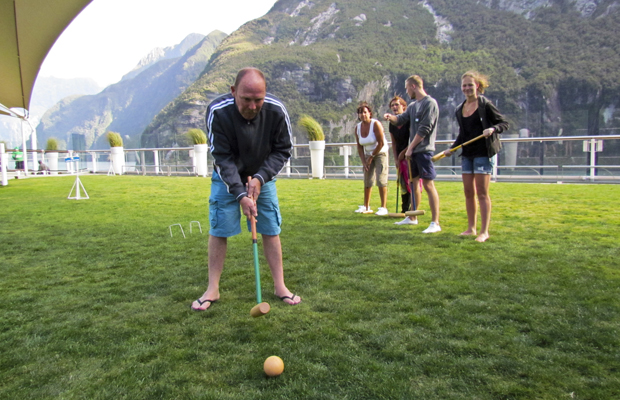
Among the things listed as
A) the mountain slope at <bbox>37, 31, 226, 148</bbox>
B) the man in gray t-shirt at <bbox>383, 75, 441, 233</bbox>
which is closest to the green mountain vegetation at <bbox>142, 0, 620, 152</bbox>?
the man in gray t-shirt at <bbox>383, 75, 441, 233</bbox>

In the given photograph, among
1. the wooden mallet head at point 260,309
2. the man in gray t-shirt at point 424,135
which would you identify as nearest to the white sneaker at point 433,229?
the man in gray t-shirt at point 424,135

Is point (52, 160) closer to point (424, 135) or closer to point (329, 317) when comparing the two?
point (424, 135)

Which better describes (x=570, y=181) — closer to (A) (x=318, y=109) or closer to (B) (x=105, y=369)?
(B) (x=105, y=369)

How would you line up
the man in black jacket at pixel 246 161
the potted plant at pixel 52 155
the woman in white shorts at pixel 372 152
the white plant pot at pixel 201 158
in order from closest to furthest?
the man in black jacket at pixel 246 161 < the woman in white shorts at pixel 372 152 < the white plant pot at pixel 201 158 < the potted plant at pixel 52 155

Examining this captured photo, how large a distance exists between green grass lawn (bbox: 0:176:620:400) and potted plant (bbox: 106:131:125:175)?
1528 centimetres

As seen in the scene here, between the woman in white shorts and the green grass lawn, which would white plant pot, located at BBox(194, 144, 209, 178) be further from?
the green grass lawn

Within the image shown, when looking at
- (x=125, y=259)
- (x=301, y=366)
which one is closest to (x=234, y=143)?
(x=301, y=366)

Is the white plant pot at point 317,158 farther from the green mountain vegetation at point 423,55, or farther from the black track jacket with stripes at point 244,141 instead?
the green mountain vegetation at point 423,55

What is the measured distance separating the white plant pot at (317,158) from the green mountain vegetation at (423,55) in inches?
1605

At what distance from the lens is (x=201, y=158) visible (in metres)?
17.2

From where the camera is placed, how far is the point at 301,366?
2.06 metres

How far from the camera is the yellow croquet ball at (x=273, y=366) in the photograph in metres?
1.97

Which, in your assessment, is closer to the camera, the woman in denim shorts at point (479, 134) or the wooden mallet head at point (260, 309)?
the wooden mallet head at point (260, 309)

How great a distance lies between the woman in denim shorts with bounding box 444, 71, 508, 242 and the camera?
4.61m
